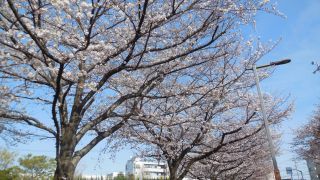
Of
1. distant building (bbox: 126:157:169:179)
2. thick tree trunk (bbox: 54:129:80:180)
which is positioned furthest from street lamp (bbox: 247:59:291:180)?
thick tree trunk (bbox: 54:129:80:180)

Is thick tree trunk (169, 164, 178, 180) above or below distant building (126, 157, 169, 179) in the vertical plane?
below

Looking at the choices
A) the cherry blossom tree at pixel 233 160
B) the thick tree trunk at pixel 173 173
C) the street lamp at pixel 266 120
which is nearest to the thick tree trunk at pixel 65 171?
the thick tree trunk at pixel 173 173

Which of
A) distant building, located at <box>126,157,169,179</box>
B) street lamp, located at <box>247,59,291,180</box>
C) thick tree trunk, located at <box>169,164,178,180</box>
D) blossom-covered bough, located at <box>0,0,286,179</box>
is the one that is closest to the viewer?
blossom-covered bough, located at <box>0,0,286,179</box>

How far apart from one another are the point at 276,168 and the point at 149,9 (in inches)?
304

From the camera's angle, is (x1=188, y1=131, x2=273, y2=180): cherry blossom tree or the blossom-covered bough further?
(x1=188, y1=131, x2=273, y2=180): cherry blossom tree

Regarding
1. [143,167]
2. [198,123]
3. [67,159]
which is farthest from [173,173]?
[143,167]

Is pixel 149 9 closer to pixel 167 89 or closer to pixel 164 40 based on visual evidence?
pixel 164 40

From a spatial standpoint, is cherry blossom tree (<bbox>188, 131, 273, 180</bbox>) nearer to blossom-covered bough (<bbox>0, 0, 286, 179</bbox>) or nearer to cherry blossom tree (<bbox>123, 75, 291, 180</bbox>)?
cherry blossom tree (<bbox>123, 75, 291, 180</bbox>)

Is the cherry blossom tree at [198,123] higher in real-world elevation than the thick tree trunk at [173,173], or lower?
higher

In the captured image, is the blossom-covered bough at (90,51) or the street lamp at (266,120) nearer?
the blossom-covered bough at (90,51)

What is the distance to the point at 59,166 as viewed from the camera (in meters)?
7.12

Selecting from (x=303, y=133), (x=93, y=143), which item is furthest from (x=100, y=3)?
(x=303, y=133)

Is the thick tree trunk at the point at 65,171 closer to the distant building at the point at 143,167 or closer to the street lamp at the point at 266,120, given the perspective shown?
the street lamp at the point at 266,120

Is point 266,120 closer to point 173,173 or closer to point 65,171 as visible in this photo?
point 173,173
